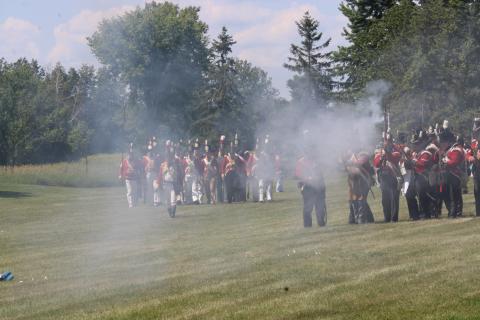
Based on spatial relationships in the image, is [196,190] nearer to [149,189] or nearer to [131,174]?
[131,174]

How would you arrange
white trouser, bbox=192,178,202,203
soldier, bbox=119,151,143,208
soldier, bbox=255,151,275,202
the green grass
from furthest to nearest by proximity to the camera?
the green grass < white trouser, bbox=192,178,202,203 < soldier, bbox=255,151,275,202 < soldier, bbox=119,151,143,208

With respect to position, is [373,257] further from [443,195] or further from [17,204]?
[17,204]

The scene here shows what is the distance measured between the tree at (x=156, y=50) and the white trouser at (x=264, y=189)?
1569cm

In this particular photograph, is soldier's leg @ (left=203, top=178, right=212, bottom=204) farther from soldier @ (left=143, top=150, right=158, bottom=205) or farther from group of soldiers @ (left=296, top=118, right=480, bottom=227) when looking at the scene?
group of soldiers @ (left=296, top=118, right=480, bottom=227)

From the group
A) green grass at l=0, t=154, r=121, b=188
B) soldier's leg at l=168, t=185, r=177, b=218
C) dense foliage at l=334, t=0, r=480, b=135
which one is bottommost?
soldier's leg at l=168, t=185, r=177, b=218

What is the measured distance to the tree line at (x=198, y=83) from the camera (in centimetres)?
1652

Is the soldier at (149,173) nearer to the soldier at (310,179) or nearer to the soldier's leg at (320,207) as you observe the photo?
the soldier's leg at (320,207)

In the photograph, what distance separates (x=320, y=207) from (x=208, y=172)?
1458cm

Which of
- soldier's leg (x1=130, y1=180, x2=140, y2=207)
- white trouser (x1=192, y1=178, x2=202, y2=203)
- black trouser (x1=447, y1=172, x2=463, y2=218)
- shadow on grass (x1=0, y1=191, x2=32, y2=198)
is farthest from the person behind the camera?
shadow on grass (x1=0, y1=191, x2=32, y2=198)

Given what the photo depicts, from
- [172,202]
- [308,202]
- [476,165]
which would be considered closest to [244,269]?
[308,202]

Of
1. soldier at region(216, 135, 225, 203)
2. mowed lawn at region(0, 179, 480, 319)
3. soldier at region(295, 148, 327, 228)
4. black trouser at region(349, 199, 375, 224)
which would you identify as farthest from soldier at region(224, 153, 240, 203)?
soldier at region(295, 148, 327, 228)

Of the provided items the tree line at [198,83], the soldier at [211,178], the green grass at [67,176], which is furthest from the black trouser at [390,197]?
the green grass at [67,176]

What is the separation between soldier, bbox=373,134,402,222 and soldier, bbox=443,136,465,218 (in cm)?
121

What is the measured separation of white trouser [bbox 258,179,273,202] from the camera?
35.2 meters
